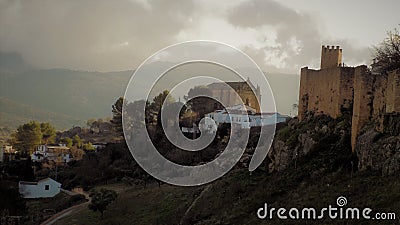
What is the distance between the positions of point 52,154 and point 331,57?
131ft

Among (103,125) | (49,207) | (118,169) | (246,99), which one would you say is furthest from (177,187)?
(103,125)

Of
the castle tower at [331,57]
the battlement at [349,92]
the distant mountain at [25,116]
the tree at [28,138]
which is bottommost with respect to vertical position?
the tree at [28,138]

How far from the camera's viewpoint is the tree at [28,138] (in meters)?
55.4

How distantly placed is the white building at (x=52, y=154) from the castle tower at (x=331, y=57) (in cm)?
3638

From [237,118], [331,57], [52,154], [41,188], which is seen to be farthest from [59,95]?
[331,57]

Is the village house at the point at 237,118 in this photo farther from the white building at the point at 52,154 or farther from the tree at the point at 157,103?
the white building at the point at 52,154

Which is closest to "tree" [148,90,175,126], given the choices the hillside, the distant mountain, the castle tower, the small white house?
the small white house

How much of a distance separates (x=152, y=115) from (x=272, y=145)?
28.1 metres

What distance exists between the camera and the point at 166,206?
20.9 m

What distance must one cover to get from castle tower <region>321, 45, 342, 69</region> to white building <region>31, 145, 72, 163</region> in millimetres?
36384

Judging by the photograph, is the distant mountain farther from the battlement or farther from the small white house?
the battlement

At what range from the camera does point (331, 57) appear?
22.4 meters

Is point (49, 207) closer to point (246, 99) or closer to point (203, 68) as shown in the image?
point (203, 68)

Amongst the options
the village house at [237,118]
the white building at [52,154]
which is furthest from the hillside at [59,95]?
the village house at [237,118]
